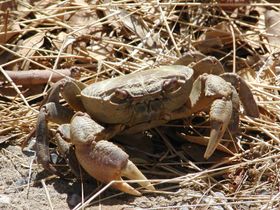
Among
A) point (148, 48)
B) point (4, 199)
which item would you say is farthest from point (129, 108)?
point (148, 48)

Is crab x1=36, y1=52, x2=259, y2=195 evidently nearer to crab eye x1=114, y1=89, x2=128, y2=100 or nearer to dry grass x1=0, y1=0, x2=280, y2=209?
crab eye x1=114, y1=89, x2=128, y2=100

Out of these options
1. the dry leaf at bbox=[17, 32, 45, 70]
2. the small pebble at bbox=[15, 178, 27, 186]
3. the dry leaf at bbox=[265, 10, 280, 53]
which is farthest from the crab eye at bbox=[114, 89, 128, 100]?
the dry leaf at bbox=[265, 10, 280, 53]

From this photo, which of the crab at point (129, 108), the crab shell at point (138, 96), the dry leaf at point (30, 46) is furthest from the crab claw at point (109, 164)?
the dry leaf at point (30, 46)

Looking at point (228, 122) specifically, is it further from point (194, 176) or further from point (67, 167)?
point (67, 167)

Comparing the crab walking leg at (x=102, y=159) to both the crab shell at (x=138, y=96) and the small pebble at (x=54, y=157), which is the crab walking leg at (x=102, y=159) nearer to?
the crab shell at (x=138, y=96)

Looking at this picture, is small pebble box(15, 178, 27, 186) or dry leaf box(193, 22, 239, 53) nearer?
small pebble box(15, 178, 27, 186)

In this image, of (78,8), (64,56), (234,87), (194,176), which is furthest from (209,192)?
(78,8)
